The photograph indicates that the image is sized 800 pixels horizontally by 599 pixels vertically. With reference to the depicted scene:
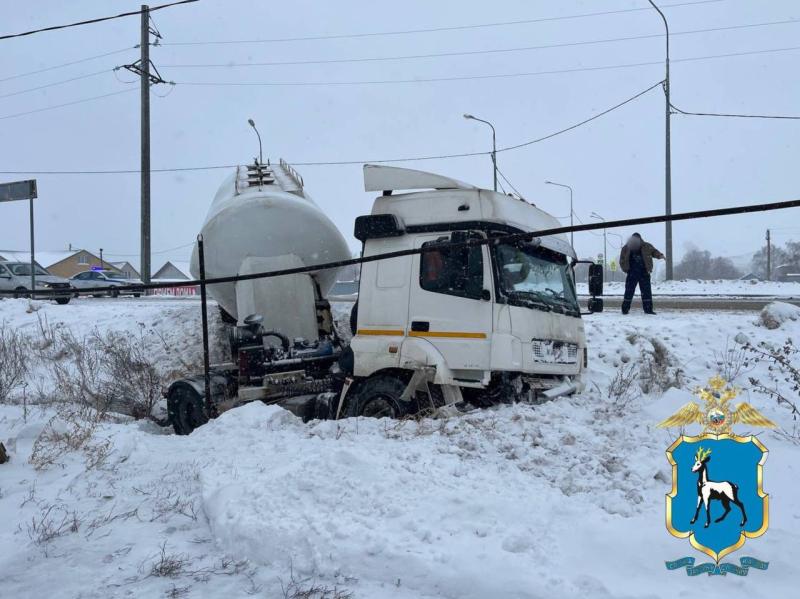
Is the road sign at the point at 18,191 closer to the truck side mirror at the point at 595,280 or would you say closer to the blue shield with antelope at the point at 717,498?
the truck side mirror at the point at 595,280

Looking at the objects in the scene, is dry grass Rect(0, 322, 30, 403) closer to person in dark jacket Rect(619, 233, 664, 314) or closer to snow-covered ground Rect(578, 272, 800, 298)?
person in dark jacket Rect(619, 233, 664, 314)

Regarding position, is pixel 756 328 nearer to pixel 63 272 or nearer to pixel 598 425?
pixel 598 425

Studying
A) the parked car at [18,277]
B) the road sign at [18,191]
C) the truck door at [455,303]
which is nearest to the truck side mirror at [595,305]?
the truck door at [455,303]

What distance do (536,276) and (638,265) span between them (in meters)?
6.64

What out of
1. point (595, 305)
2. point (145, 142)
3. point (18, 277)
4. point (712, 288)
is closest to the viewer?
point (595, 305)

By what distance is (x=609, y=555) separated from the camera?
10.7ft

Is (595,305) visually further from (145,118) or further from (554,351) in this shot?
(145,118)

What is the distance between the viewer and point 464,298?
6.20 metres

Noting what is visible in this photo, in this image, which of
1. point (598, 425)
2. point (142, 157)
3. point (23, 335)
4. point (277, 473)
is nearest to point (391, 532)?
point (277, 473)

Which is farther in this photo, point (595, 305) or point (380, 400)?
point (595, 305)

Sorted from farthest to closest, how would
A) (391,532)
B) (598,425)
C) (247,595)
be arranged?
(598,425) < (391,532) < (247,595)

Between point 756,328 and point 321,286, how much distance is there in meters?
7.03

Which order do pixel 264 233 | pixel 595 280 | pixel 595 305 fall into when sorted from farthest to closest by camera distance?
1. pixel 264 233
2. pixel 595 280
3. pixel 595 305

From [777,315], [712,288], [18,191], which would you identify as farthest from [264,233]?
[712,288]
